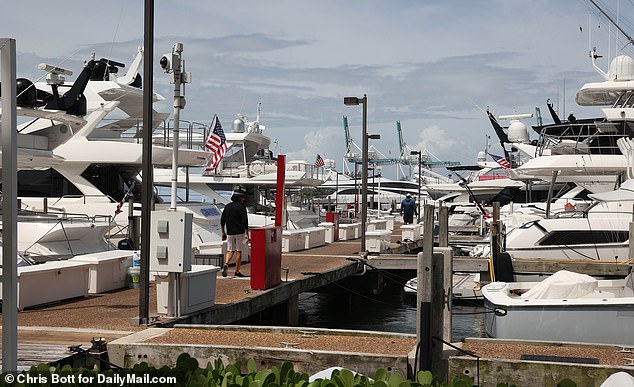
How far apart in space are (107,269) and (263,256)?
2765mm


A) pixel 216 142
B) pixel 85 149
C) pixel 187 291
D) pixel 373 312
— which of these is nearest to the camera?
pixel 187 291

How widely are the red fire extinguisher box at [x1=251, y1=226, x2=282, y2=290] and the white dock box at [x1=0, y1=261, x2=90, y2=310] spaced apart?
284 cm

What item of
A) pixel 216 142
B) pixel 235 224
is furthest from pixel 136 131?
pixel 235 224

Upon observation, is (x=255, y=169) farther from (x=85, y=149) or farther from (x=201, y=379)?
(x=201, y=379)

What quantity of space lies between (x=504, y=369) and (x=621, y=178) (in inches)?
789

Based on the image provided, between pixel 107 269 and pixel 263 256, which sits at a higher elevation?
pixel 263 256

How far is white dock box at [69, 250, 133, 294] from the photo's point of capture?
14.2m

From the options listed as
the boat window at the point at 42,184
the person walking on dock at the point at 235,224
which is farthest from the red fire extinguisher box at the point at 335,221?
the person walking on dock at the point at 235,224

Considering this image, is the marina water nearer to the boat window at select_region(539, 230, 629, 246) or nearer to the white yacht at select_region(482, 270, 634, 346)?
the boat window at select_region(539, 230, 629, 246)

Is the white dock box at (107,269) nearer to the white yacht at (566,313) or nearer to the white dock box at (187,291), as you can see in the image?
the white dock box at (187,291)

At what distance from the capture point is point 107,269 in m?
14.6

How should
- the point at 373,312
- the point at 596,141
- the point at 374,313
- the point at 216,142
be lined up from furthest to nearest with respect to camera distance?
the point at 216,142
the point at 596,141
the point at 373,312
the point at 374,313

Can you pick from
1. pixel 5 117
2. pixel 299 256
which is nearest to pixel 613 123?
pixel 299 256

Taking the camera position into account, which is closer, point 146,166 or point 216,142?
point 146,166
